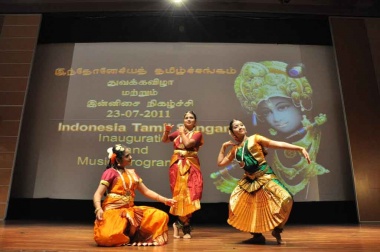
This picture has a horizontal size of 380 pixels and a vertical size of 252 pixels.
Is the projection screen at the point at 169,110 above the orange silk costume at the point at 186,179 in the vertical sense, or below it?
above

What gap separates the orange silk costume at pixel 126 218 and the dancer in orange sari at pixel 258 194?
0.59m

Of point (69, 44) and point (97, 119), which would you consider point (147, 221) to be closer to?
point (97, 119)

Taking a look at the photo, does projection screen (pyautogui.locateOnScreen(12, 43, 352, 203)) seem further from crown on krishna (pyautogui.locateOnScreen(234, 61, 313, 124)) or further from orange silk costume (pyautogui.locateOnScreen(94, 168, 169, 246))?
orange silk costume (pyautogui.locateOnScreen(94, 168, 169, 246))

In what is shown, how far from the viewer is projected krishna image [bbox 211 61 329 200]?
397 centimetres

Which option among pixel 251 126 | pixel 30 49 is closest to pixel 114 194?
pixel 251 126

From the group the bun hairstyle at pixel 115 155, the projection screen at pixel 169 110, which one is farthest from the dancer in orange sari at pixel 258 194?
the projection screen at pixel 169 110

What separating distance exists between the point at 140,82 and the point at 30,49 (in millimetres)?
1766

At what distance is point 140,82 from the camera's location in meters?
4.29

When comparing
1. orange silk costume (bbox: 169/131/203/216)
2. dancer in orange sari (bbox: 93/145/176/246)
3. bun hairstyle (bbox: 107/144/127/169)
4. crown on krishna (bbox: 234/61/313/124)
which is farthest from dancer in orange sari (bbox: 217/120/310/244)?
crown on krishna (bbox: 234/61/313/124)

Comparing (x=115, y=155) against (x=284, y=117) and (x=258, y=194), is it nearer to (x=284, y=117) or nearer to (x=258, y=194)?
(x=258, y=194)

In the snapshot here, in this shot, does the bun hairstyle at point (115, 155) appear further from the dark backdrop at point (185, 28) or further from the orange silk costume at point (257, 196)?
the dark backdrop at point (185, 28)

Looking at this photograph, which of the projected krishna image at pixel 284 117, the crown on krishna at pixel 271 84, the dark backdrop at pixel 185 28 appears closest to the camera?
the projected krishna image at pixel 284 117

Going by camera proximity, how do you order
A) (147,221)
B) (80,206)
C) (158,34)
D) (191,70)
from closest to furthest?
(147,221) → (80,206) → (191,70) → (158,34)

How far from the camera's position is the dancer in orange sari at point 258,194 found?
2.23 meters
